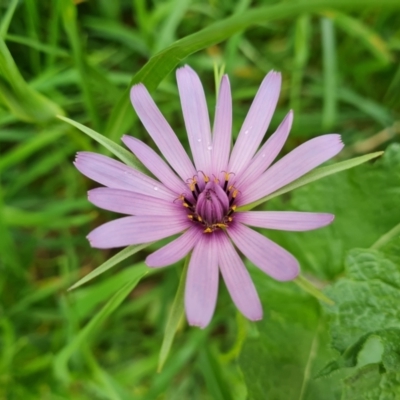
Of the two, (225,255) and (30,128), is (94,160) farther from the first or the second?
(30,128)

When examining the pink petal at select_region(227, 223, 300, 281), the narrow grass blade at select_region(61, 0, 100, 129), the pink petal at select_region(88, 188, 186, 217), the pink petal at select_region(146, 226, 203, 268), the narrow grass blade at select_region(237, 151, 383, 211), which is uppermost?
the narrow grass blade at select_region(61, 0, 100, 129)

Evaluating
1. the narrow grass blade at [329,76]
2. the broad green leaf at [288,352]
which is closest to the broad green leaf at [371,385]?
the broad green leaf at [288,352]

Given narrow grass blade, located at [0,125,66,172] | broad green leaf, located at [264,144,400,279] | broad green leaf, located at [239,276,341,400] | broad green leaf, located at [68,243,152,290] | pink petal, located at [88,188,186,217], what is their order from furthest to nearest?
narrow grass blade, located at [0,125,66,172] → broad green leaf, located at [264,144,400,279] → broad green leaf, located at [239,276,341,400] → pink petal, located at [88,188,186,217] → broad green leaf, located at [68,243,152,290]

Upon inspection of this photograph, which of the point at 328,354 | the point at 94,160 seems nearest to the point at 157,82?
the point at 94,160

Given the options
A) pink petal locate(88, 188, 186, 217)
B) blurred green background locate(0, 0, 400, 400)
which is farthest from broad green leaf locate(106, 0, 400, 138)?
pink petal locate(88, 188, 186, 217)

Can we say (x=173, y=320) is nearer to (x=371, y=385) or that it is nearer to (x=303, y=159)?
(x=303, y=159)

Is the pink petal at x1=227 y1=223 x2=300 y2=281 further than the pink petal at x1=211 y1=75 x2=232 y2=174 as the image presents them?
No

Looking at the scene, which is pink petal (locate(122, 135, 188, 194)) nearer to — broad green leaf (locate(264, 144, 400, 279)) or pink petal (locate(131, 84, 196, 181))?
pink petal (locate(131, 84, 196, 181))
